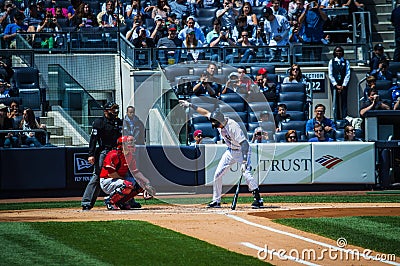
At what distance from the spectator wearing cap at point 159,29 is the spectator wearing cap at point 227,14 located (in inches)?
59.3

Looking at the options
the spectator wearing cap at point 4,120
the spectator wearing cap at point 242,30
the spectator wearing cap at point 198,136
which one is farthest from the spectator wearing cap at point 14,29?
the spectator wearing cap at point 198,136

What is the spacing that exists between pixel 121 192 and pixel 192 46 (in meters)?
8.19

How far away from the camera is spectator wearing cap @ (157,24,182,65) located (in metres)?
23.5

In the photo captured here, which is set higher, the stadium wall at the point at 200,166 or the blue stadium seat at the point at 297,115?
the blue stadium seat at the point at 297,115

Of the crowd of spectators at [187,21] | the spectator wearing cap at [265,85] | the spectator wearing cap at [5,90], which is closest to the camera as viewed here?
the spectator wearing cap at [5,90]

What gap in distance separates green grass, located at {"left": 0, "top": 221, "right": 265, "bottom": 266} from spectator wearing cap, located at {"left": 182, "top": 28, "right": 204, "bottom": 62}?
9.62m

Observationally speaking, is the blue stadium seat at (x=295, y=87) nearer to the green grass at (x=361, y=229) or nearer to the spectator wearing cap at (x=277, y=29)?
the spectator wearing cap at (x=277, y=29)

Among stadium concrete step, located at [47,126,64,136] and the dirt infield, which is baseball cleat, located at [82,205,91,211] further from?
stadium concrete step, located at [47,126,64,136]

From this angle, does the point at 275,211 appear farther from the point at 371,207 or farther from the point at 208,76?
the point at 208,76

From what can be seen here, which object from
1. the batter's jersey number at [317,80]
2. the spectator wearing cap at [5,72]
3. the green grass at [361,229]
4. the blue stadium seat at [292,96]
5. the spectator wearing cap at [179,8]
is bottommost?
the green grass at [361,229]

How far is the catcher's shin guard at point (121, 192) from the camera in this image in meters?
16.5

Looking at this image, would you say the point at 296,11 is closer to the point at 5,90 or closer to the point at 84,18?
the point at 84,18

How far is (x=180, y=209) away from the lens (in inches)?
680

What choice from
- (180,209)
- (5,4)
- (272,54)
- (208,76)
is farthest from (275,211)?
(5,4)
